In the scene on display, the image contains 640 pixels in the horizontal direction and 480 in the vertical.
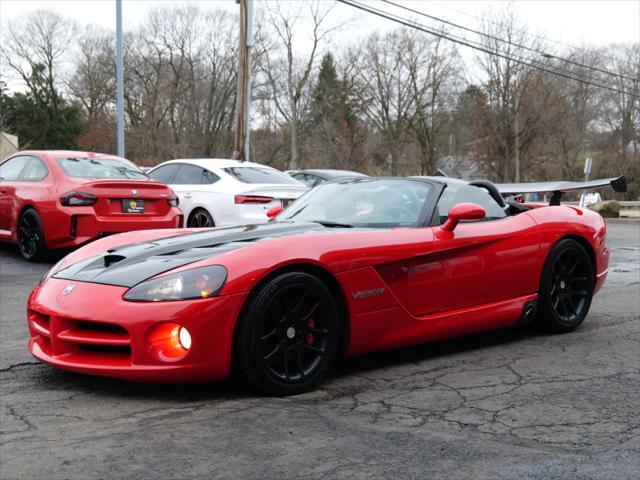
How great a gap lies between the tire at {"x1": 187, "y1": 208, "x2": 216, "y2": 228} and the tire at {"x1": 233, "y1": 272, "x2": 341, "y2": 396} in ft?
23.3

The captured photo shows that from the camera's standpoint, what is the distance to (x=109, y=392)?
3.92 m

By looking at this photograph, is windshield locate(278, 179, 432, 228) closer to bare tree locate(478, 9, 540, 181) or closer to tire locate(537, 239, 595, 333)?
tire locate(537, 239, 595, 333)

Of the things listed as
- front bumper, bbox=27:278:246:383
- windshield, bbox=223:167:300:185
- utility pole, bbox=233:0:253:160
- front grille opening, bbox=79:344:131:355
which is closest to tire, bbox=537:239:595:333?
front bumper, bbox=27:278:246:383

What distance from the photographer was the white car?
34.9 feet

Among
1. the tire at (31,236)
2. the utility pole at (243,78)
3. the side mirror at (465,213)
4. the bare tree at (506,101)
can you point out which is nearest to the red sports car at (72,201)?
the tire at (31,236)

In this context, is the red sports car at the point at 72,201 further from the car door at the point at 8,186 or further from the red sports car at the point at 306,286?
the red sports car at the point at 306,286

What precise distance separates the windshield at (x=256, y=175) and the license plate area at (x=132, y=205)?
2.01m

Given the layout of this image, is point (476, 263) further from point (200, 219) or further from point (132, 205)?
point (200, 219)

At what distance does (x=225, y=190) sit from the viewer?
10.9m

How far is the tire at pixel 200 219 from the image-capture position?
1107 centimetres

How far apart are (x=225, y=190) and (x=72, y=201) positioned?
2432mm

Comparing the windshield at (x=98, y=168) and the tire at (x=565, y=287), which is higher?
the windshield at (x=98, y=168)

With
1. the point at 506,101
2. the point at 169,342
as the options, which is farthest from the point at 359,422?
the point at 506,101

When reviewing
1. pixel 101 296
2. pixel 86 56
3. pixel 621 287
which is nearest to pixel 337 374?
pixel 101 296
